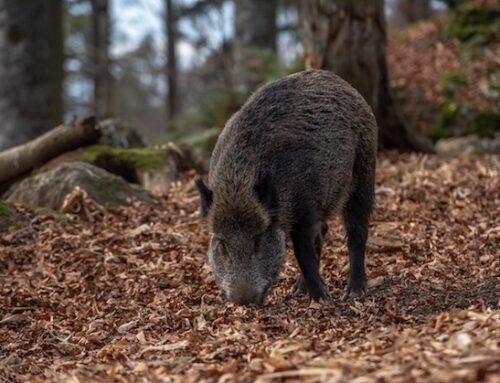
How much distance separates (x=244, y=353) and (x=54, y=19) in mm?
8395

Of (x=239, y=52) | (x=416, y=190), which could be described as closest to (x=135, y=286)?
(x=416, y=190)

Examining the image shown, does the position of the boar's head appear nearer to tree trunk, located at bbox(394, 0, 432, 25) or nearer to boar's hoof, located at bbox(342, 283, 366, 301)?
boar's hoof, located at bbox(342, 283, 366, 301)

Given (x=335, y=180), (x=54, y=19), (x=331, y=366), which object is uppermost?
(x=54, y=19)

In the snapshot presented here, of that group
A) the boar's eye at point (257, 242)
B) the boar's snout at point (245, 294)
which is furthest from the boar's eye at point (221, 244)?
the boar's snout at point (245, 294)

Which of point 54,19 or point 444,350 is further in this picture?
point 54,19

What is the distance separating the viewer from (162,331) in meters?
6.09

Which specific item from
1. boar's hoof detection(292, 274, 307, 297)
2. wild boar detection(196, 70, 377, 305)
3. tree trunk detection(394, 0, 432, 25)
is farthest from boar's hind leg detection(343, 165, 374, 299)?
tree trunk detection(394, 0, 432, 25)

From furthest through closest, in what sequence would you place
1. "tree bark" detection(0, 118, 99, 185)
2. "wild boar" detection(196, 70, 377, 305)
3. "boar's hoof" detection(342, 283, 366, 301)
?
"tree bark" detection(0, 118, 99, 185) < "boar's hoof" detection(342, 283, 366, 301) < "wild boar" detection(196, 70, 377, 305)

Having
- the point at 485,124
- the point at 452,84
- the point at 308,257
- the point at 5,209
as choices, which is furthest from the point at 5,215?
the point at 452,84

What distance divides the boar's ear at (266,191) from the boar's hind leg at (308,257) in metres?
0.35

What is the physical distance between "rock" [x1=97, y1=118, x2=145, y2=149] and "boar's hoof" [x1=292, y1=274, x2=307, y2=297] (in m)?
4.63

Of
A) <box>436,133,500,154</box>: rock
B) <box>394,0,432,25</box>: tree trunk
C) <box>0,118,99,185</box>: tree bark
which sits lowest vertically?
<box>436,133,500,154</box>: rock

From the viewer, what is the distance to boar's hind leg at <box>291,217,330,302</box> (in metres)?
6.32

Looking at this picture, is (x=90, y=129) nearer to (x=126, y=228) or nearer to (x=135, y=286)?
(x=126, y=228)
